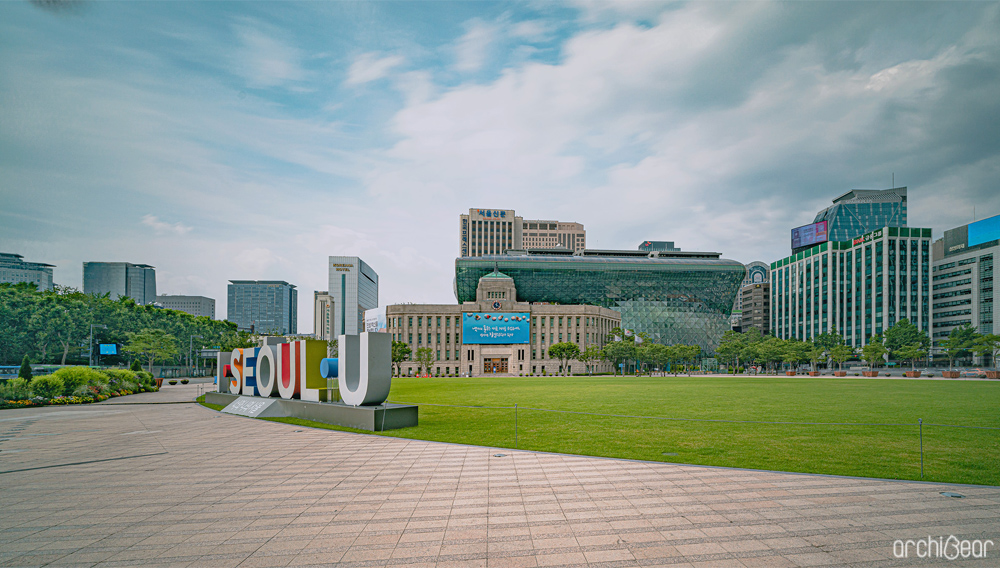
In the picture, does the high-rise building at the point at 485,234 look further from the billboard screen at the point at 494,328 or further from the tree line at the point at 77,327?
the tree line at the point at 77,327

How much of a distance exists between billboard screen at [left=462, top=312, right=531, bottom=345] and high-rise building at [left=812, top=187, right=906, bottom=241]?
146 m

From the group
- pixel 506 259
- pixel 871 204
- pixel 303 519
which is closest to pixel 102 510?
pixel 303 519

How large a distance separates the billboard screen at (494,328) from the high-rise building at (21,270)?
444ft

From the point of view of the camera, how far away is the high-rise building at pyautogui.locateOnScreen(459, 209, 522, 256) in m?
191

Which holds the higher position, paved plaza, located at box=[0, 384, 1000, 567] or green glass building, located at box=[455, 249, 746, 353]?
green glass building, located at box=[455, 249, 746, 353]

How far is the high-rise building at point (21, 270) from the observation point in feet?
483

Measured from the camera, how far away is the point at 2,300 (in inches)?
2458

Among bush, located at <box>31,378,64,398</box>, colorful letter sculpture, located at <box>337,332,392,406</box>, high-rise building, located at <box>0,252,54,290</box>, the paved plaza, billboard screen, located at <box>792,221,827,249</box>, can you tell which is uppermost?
billboard screen, located at <box>792,221,827,249</box>

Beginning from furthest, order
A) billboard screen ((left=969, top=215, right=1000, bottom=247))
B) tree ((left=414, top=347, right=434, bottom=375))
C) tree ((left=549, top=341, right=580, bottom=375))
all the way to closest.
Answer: billboard screen ((left=969, top=215, right=1000, bottom=247)), tree ((left=414, top=347, right=434, bottom=375)), tree ((left=549, top=341, right=580, bottom=375))

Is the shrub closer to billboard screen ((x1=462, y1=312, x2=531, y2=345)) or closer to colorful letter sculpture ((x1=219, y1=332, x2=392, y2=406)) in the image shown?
colorful letter sculpture ((x1=219, y1=332, x2=392, y2=406))

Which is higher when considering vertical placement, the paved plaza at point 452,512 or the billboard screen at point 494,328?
the paved plaza at point 452,512

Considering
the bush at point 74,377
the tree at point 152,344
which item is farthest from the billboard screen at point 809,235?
the bush at point 74,377

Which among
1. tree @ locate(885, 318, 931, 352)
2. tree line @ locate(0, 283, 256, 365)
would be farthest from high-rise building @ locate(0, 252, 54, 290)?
tree @ locate(885, 318, 931, 352)

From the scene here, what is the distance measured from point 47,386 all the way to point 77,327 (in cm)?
5209
